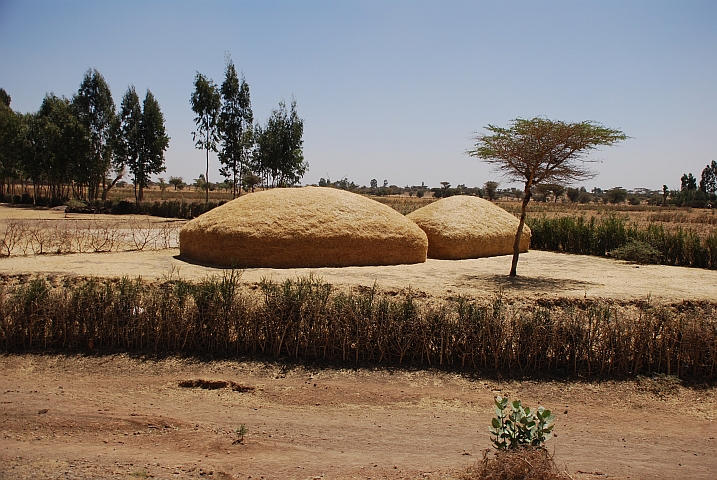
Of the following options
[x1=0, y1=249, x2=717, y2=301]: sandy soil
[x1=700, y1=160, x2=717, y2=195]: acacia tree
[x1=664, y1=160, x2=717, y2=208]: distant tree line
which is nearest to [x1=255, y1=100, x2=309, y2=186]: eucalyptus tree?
[x1=0, y1=249, x2=717, y2=301]: sandy soil

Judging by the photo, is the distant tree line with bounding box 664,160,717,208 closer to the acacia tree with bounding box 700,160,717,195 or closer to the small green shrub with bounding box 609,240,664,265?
the acacia tree with bounding box 700,160,717,195

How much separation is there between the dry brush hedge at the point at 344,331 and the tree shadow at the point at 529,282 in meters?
1.95

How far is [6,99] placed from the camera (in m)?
50.8

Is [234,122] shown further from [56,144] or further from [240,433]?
[240,433]

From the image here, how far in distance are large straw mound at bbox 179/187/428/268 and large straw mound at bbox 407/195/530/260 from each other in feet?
3.75

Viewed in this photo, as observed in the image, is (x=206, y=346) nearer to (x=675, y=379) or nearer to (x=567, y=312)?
(x=567, y=312)

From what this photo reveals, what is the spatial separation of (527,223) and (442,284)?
326 inches

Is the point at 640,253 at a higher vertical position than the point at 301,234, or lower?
lower

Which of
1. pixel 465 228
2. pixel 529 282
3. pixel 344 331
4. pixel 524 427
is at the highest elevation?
pixel 465 228

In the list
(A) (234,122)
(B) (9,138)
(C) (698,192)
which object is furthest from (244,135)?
(C) (698,192)

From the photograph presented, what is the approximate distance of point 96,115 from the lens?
3284cm

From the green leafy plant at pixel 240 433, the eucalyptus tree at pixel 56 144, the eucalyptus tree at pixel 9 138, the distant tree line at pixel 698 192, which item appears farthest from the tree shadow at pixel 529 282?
the distant tree line at pixel 698 192

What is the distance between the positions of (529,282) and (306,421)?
5.87 m

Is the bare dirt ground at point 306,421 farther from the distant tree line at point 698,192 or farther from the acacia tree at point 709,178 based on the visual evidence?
the acacia tree at point 709,178
